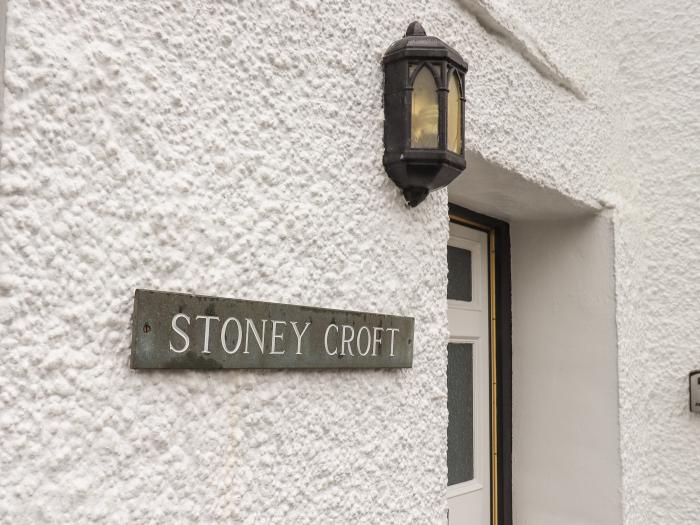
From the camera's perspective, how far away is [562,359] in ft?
7.55

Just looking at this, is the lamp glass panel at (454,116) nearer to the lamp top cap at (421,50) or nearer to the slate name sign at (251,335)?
the lamp top cap at (421,50)

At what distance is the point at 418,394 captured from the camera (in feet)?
4.46

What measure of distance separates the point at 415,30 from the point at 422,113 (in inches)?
7.9

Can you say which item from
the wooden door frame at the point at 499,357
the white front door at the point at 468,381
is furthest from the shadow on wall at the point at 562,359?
the white front door at the point at 468,381

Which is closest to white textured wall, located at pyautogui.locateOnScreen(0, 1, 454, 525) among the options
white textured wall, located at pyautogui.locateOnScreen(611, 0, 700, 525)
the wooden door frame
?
the wooden door frame

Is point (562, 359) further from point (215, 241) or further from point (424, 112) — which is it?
point (215, 241)

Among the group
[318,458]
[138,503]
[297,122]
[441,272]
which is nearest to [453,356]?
[441,272]

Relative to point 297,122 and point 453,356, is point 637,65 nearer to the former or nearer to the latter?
point 453,356

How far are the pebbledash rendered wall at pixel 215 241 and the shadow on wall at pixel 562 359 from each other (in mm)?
684

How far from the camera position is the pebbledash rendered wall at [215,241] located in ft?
2.57

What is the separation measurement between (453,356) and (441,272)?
812mm

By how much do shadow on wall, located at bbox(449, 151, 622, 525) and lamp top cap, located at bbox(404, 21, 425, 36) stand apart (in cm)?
76

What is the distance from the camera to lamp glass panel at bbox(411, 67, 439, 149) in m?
1.26

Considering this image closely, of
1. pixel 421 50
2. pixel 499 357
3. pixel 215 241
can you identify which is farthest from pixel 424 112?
pixel 499 357
